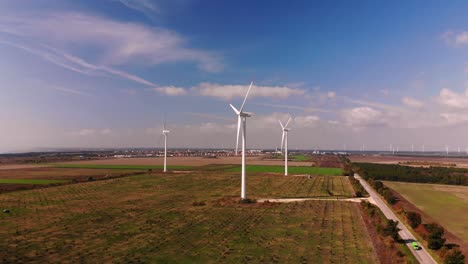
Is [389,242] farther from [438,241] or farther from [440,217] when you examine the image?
[440,217]

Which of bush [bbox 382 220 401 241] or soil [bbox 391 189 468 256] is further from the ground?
bush [bbox 382 220 401 241]

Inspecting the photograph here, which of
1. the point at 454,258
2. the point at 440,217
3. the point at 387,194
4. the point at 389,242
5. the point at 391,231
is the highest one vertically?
the point at 387,194

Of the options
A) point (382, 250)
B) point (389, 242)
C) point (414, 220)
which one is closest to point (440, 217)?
point (414, 220)

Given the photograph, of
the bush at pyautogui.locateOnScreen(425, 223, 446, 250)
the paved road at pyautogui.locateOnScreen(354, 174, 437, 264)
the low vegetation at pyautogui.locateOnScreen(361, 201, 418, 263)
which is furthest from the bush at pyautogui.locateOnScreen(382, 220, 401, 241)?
the bush at pyautogui.locateOnScreen(425, 223, 446, 250)

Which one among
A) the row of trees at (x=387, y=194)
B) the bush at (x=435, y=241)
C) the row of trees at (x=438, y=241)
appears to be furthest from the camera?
the row of trees at (x=387, y=194)

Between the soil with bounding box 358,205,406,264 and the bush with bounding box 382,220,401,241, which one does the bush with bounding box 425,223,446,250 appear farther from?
the soil with bounding box 358,205,406,264

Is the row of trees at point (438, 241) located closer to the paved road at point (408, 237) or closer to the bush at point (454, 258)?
the bush at point (454, 258)

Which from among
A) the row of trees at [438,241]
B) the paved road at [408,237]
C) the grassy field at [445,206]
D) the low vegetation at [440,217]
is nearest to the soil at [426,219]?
the low vegetation at [440,217]
